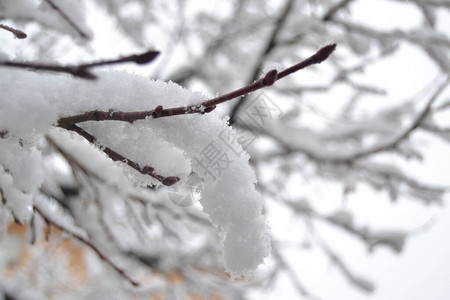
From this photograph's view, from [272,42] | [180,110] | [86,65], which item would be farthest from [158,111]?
[272,42]

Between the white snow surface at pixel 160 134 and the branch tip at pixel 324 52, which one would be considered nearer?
the branch tip at pixel 324 52

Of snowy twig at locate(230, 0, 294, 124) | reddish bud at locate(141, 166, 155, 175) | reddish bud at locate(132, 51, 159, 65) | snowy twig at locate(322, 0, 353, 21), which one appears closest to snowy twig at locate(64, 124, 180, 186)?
reddish bud at locate(141, 166, 155, 175)

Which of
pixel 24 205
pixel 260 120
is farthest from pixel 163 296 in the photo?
pixel 24 205

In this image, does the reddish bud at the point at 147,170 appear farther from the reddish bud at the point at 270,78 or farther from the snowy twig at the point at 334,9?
the snowy twig at the point at 334,9

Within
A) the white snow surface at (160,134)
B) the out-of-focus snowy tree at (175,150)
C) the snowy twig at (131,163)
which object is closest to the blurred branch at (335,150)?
the out-of-focus snowy tree at (175,150)

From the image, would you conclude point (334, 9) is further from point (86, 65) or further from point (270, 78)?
point (86, 65)
